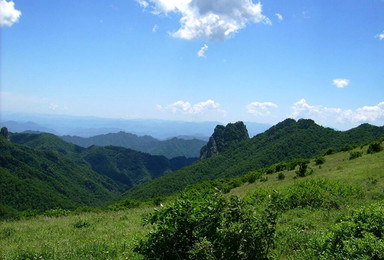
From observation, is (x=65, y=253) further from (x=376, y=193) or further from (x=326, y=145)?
(x=326, y=145)

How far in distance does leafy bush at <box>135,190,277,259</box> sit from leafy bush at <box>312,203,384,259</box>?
143cm

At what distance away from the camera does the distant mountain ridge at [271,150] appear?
90.8 meters

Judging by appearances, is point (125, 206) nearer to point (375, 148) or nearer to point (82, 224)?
point (82, 224)

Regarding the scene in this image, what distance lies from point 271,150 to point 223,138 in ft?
247

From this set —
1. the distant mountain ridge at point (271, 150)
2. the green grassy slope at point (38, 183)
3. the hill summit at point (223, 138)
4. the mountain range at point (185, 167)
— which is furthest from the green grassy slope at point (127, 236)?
the hill summit at point (223, 138)

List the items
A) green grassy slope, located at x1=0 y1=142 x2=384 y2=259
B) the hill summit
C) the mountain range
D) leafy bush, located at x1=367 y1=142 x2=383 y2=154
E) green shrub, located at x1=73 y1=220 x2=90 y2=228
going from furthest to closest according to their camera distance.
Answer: the hill summit, the mountain range, leafy bush, located at x1=367 y1=142 x2=383 y2=154, green shrub, located at x1=73 y1=220 x2=90 y2=228, green grassy slope, located at x1=0 y1=142 x2=384 y2=259

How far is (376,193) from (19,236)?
17.4m

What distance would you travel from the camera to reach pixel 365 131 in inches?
3442

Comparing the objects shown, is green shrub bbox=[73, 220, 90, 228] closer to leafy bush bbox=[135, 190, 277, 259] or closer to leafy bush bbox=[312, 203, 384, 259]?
leafy bush bbox=[135, 190, 277, 259]

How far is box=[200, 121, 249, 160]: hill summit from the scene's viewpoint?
17738 centimetres

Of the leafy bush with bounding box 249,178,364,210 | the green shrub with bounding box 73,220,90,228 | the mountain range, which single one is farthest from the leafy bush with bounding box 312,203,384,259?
the mountain range

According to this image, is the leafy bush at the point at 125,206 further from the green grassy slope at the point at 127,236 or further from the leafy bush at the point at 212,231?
the leafy bush at the point at 212,231

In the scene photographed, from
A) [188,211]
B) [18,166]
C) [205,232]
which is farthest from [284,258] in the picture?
[18,166]

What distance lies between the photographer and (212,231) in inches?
221
